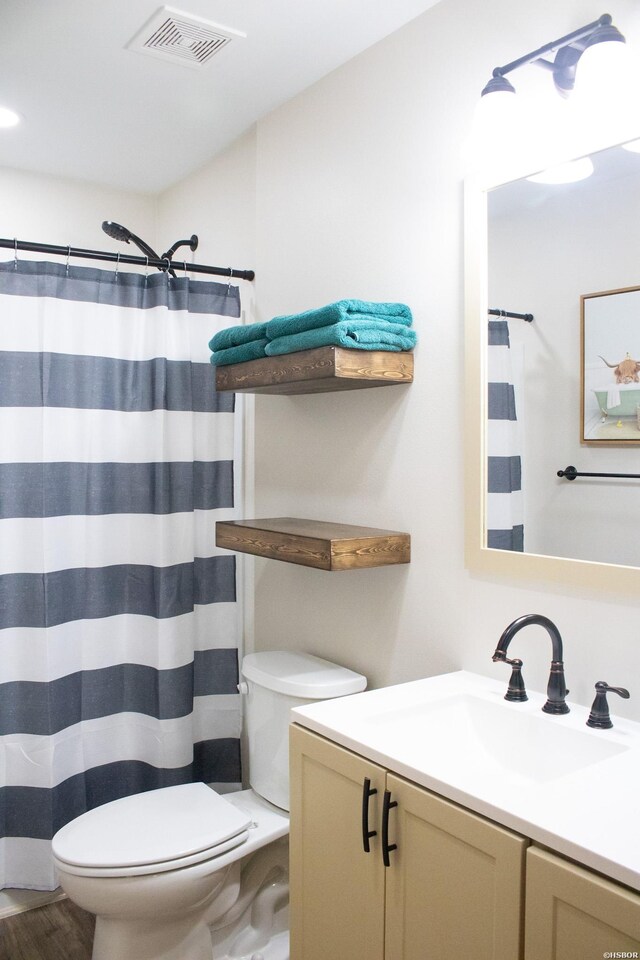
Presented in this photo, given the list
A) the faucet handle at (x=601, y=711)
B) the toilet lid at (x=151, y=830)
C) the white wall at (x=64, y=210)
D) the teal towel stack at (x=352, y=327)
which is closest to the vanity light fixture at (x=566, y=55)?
the teal towel stack at (x=352, y=327)

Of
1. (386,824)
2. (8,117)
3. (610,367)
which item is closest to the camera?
(386,824)

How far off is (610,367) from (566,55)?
63 cm

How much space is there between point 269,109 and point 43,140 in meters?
0.89

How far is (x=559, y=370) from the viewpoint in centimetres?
166

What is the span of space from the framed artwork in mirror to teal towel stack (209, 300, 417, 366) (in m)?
0.51

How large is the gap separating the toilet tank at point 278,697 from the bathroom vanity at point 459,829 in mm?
367

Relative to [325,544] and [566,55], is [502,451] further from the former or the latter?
[566,55]

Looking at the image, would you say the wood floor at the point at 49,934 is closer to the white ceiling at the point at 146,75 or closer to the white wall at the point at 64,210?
the white wall at the point at 64,210

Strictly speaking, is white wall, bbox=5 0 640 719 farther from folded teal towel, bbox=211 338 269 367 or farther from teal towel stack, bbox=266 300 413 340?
folded teal towel, bbox=211 338 269 367

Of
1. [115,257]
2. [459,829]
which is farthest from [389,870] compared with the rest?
[115,257]

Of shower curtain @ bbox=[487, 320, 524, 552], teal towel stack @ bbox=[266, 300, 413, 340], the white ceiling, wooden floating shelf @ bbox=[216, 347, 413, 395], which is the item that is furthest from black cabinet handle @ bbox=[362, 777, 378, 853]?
the white ceiling

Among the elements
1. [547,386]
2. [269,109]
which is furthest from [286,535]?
[269,109]

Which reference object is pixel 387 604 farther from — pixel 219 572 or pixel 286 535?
pixel 219 572

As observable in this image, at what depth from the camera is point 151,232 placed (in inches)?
140
